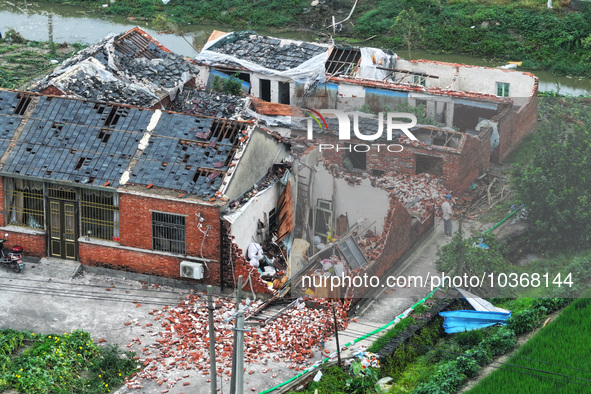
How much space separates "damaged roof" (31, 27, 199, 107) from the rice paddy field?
12876 millimetres

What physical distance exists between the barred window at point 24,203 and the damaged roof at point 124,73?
147 inches

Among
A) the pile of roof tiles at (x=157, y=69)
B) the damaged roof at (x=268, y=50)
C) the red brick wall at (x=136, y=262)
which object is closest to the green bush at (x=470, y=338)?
the red brick wall at (x=136, y=262)

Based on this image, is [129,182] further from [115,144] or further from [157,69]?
[157,69]

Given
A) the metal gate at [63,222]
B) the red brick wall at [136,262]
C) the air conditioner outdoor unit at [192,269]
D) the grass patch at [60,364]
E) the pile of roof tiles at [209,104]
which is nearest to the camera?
the grass patch at [60,364]

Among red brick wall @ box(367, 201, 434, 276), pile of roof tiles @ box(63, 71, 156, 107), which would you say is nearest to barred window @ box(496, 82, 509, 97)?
red brick wall @ box(367, 201, 434, 276)

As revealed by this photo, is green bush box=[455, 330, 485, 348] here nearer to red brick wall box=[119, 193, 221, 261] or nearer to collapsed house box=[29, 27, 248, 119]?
red brick wall box=[119, 193, 221, 261]

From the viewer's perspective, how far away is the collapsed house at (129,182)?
23625mm

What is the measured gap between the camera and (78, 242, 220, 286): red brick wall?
23.8 meters

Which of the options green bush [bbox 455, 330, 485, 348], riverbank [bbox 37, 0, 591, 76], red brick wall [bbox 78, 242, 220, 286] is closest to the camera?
green bush [bbox 455, 330, 485, 348]

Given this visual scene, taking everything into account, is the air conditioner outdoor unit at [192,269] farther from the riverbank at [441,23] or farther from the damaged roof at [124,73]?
the riverbank at [441,23]

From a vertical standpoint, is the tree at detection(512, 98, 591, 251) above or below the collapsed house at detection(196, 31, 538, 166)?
below

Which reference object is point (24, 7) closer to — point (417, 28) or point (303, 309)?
point (417, 28)

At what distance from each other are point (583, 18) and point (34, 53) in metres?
22.5

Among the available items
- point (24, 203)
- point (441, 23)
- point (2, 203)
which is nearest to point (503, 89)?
point (441, 23)
